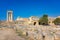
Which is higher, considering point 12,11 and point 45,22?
point 12,11

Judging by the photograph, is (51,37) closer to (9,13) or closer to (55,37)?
(55,37)

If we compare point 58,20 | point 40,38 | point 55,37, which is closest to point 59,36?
point 55,37

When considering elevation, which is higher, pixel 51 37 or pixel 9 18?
pixel 9 18

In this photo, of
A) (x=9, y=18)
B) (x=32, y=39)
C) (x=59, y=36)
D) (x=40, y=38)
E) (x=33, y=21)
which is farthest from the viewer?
(x=9, y=18)

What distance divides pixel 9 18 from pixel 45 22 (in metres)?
27.8

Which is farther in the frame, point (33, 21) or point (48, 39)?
point (33, 21)

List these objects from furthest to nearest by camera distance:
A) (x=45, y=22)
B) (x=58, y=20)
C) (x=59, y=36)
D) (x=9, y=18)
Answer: (x=9, y=18)
(x=58, y=20)
(x=45, y=22)
(x=59, y=36)

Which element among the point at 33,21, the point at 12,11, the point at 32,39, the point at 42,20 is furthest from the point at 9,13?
the point at 32,39

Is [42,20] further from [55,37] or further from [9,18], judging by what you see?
[55,37]

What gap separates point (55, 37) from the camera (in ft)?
31.9

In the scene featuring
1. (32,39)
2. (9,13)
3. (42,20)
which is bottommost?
(32,39)

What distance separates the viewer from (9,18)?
254 ft

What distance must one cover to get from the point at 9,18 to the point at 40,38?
66.8m

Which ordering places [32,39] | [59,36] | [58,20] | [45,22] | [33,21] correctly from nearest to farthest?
[59,36] < [32,39] < [45,22] < [58,20] < [33,21]
